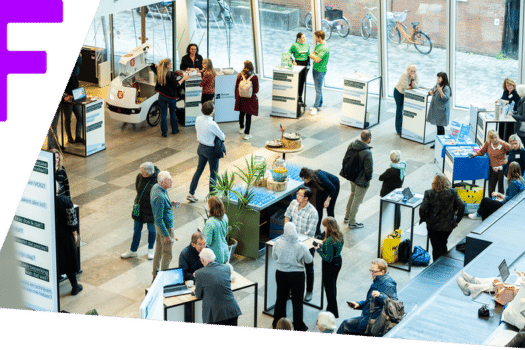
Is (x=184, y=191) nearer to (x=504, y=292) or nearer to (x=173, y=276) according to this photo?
(x=173, y=276)

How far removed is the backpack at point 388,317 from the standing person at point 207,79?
23.9 feet

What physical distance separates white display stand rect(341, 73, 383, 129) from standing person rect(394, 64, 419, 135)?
591mm

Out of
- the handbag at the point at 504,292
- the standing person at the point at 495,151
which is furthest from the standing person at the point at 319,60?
the handbag at the point at 504,292

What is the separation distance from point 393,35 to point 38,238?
11.5m

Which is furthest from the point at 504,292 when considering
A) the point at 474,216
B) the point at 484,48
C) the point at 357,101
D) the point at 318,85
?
the point at 484,48

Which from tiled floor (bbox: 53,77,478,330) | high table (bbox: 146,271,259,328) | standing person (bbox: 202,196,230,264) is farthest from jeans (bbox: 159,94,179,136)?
high table (bbox: 146,271,259,328)

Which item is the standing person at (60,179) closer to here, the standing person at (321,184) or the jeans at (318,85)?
the standing person at (321,184)

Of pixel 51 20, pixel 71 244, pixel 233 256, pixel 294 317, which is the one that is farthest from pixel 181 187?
pixel 51 20

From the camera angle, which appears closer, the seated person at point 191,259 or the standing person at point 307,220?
the seated person at point 191,259

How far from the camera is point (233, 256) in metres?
9.07

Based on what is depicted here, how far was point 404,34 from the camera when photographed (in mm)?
15328

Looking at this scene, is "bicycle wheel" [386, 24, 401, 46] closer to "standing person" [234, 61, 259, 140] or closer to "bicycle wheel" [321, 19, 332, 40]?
"bicycle wheel" [321, 19, 332, 40]

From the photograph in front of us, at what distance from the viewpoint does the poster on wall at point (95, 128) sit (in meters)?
12.0

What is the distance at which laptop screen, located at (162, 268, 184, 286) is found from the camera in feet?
22.6
